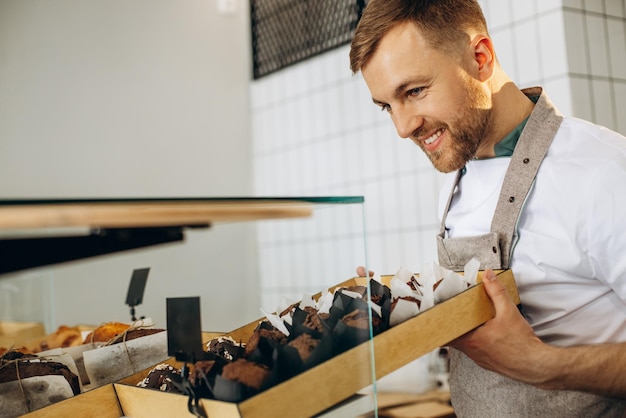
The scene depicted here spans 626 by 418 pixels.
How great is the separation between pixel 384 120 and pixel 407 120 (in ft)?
6.85

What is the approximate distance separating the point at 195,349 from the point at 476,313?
0.49m

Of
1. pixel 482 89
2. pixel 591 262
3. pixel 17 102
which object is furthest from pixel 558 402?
pixel 17 102

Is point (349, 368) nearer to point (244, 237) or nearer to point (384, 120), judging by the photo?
point (244, 237)

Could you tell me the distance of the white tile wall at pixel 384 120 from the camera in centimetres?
253

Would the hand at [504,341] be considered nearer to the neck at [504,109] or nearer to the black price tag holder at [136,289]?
the neck at [504,109]

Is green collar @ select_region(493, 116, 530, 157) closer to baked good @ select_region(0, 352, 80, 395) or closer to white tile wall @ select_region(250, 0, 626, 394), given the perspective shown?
white tile wall @ select_region(250, 0, 626, 394)

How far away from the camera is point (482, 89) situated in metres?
1.39

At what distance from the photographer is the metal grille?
3.67 metres

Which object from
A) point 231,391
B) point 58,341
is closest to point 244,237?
point 231,391

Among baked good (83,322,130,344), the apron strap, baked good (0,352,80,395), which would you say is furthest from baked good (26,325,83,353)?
the apron strap

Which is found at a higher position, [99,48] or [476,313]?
[99,48]

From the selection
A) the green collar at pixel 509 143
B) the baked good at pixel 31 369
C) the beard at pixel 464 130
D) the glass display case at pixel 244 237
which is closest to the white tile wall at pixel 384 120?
the glass display case at pixel 244 237

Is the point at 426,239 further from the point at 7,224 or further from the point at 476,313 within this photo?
the point at 7,224

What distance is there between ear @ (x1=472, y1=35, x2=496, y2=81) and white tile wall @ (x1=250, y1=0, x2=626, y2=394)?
66 centimetres
